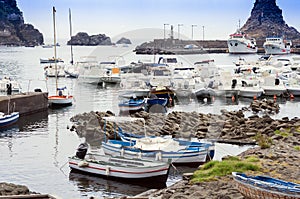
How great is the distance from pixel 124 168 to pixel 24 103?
15.4m

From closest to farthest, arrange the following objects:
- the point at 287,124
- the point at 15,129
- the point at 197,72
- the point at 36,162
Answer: the point at 36,162
the point at 287,124
the point at 15,129
the point at 197,72

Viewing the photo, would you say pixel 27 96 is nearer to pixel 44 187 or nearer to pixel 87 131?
pixel 87 131

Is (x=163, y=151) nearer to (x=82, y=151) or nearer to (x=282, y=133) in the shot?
(x=82, y=151)

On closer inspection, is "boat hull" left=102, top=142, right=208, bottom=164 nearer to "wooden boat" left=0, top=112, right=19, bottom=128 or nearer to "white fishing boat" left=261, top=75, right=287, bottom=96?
"wooden boat" left=0, top=112, right=19, bottom=128

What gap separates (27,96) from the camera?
3048 centimetres

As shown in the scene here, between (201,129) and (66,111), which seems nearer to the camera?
(201,129)

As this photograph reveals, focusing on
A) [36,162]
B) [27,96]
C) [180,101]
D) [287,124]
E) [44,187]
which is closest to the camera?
[44,187]

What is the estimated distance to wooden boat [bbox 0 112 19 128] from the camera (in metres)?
25.6

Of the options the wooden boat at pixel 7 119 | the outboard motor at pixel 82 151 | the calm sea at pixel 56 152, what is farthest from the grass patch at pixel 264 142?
the wooden boat at pixel 7 119

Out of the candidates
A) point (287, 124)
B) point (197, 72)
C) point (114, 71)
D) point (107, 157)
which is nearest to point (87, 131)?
point (107, 157)

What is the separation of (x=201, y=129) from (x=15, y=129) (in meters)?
9.02

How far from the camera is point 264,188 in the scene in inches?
446

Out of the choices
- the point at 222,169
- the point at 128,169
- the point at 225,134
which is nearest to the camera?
the point at 222,169

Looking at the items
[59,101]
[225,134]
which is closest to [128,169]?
[225,134]
